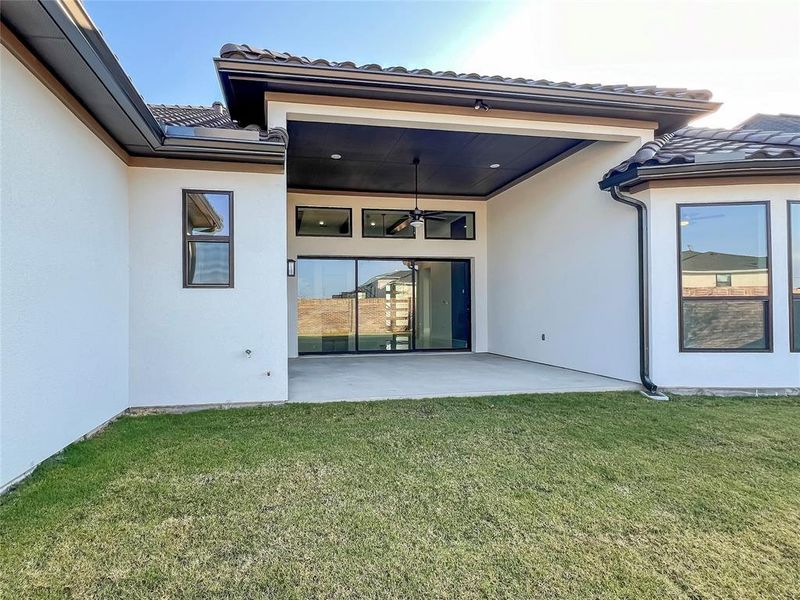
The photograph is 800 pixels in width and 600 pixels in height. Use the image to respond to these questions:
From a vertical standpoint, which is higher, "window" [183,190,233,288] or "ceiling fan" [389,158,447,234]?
"ceiling fan" [389,158,447,234]

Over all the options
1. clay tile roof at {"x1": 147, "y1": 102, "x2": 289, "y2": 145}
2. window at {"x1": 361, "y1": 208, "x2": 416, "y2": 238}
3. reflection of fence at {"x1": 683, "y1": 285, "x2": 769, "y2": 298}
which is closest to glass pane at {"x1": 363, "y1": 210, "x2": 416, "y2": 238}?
window at {"x1": 361, "y1": 208, "x2": 416, "y2": 238}

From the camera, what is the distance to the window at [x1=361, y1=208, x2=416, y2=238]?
9.84 m

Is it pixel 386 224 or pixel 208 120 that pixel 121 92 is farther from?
pixel 386 224

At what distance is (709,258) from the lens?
5.72m

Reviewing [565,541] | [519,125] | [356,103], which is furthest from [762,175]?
[565,541]

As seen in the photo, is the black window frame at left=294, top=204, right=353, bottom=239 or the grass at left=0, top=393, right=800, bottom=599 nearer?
the grass at left=0, top=393, right=800, bottom=599

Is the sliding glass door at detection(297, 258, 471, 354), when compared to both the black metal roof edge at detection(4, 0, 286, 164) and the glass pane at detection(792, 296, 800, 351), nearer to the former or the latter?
the black metal roof edge at detection(4, 0, 286, 164)

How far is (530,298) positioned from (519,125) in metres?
3.80

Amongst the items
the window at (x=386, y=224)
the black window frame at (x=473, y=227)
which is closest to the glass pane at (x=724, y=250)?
the black window frame at (x=473, y=227)

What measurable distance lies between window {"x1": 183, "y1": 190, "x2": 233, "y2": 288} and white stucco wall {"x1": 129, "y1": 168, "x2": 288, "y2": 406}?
89 millimetres

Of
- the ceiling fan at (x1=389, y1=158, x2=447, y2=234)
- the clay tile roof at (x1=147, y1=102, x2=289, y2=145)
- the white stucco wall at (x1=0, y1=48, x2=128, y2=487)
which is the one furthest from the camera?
the ceiling fan at (x1=389, y1=158, x2=447, y2=234)

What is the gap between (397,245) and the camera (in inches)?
394

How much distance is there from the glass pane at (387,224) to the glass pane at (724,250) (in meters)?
5.64

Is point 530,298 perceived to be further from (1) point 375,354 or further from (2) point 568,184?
(1) point 375,354
